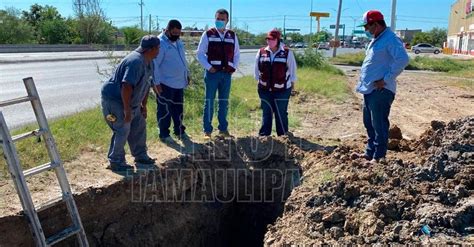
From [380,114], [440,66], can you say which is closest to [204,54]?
[380,114]

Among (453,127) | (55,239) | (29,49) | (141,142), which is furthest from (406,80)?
(29,49)

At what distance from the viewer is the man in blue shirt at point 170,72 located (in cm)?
640

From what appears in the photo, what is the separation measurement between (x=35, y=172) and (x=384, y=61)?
→ 150 inches

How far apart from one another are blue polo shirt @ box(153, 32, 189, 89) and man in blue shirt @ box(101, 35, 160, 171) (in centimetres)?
81

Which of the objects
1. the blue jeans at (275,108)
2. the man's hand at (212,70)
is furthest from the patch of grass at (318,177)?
the man's hand at (212,70)

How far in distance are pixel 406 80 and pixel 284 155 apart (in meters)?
15.7

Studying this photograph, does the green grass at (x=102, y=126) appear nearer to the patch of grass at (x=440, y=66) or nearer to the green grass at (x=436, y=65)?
the green grass at (x=436, y=65)

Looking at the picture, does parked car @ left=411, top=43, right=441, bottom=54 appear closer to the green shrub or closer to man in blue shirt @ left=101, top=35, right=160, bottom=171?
the green shrub

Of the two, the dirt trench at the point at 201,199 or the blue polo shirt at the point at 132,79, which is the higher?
the blue polo shirt at the point at 132,79

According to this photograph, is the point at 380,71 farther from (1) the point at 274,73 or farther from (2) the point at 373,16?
(1) the point at 274,73

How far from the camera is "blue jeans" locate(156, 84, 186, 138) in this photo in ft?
21.6

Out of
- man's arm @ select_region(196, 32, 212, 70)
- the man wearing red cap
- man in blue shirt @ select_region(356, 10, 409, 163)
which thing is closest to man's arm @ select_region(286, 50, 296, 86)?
the man wearing red cap

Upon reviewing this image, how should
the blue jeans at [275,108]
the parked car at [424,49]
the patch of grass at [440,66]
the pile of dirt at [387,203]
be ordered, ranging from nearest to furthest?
the pile of dirt at [387,203]
the blue jeans at [275,108]
the patch of grass at [440,66]
the parked car at [424,49]

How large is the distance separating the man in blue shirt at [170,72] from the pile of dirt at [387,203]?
223 centimetres
